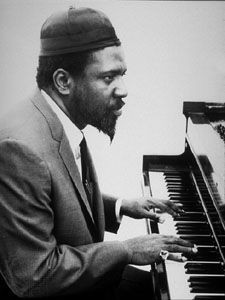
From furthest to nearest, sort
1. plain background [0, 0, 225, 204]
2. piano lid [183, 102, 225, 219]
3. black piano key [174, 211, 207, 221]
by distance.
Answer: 1. plain background [0, 0, 225, 204]
2. black piano key [174, 211, 207, 221]
3. piano lid [183, 102, 225, 219]

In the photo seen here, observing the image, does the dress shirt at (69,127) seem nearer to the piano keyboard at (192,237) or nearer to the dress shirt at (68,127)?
the dress shirt at (68,127)

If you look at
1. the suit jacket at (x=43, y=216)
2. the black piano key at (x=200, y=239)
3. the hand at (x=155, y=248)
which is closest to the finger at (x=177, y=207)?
the black piano key at (x=200, y=239)

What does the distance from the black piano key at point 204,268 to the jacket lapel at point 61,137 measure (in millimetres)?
387

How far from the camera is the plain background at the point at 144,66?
154 cm

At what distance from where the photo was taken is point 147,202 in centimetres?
147

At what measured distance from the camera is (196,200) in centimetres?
141

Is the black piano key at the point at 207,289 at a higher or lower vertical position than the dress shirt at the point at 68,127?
lower

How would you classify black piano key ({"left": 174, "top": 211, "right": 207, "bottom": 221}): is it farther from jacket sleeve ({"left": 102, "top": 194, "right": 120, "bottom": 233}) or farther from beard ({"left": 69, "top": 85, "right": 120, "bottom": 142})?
beard ({"left": 69, "top": 85, "right": 120, "bottom": 142})

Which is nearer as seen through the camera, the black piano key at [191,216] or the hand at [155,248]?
the hand at [155,248]

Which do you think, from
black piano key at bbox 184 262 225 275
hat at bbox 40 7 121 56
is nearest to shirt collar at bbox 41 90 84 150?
hat at bbox 40 7 121 56

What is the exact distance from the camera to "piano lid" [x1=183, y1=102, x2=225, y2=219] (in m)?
1.16

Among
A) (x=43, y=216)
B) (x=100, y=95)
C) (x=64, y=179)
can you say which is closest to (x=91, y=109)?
(x=100, y=95)

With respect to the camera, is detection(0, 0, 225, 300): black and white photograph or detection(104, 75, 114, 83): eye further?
detection(104, 75, 114, 83): eye

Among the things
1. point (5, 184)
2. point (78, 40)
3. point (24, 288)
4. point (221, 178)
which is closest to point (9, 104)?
point (78, 40)
